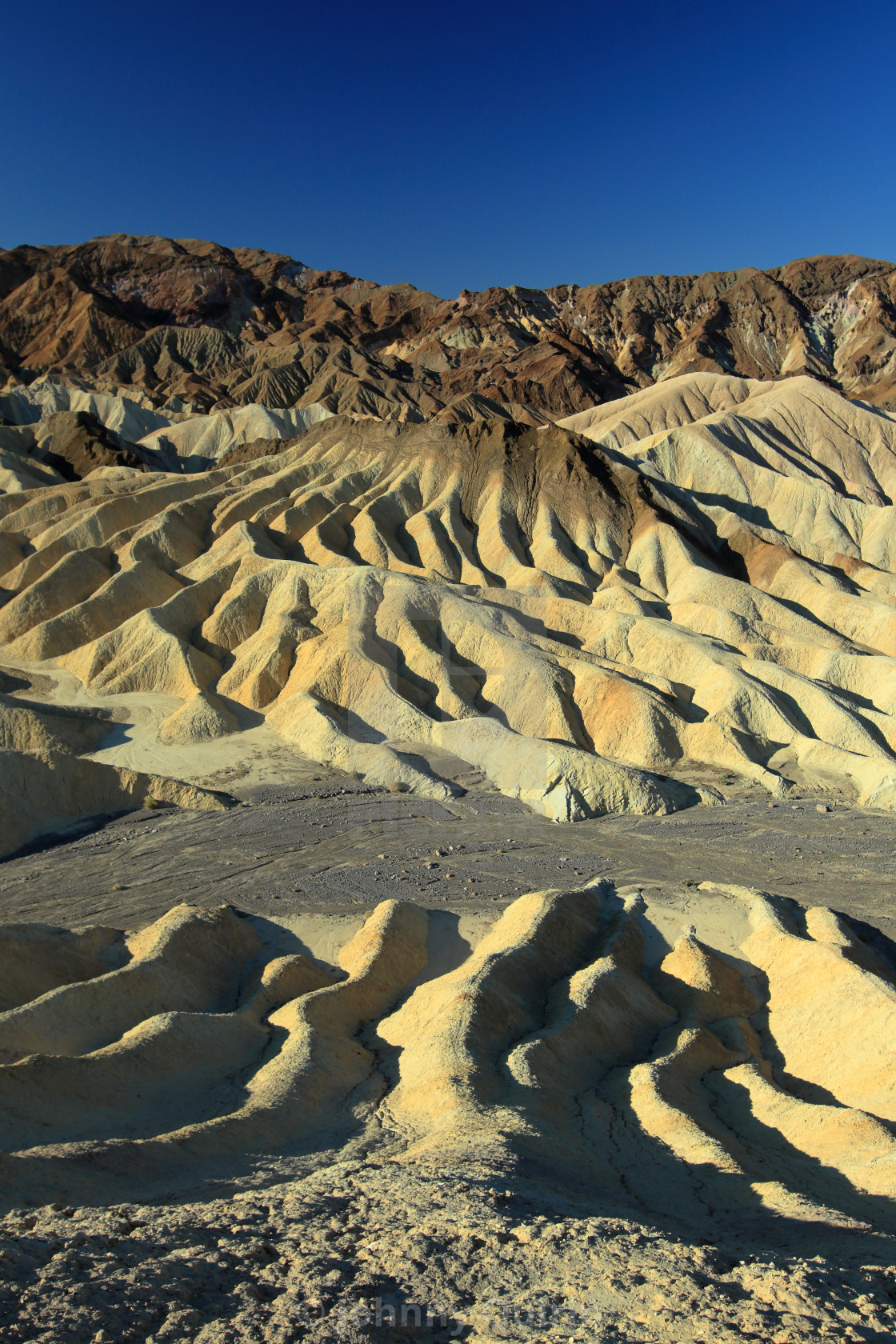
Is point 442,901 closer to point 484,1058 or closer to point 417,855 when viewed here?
point 417,855

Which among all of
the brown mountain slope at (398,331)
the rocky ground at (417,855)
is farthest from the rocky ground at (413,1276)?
the brown mountain slope at (398,331)

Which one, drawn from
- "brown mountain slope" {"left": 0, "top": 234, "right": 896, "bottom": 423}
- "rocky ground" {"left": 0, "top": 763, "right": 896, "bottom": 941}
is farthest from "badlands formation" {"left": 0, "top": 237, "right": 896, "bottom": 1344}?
"brown mountain slope" {"left": 0, "top": 234, "right": 896, "bottom": 423}

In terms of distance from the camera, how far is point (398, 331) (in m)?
159

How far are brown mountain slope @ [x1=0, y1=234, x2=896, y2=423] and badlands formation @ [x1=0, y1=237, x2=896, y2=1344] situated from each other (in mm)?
45268

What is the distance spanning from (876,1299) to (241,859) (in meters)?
22.4

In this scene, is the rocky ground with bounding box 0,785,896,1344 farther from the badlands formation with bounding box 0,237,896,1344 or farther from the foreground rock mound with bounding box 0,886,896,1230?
the foreground rock mound with bounding box 0,886,896,1230

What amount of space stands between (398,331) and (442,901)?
153 m

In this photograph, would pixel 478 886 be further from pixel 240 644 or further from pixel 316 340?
pixel 316 340

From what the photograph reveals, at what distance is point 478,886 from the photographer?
25500 mm

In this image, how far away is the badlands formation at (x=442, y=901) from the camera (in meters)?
8.10

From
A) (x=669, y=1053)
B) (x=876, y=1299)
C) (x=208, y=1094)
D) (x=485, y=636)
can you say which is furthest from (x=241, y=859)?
(x=876, y=1299)

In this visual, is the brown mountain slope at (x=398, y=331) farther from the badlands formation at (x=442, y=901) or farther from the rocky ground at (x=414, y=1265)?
the rocky ground at (x=414, y=1265)

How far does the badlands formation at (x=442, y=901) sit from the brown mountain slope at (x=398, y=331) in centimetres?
4527

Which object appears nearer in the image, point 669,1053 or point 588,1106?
point 588,1106
